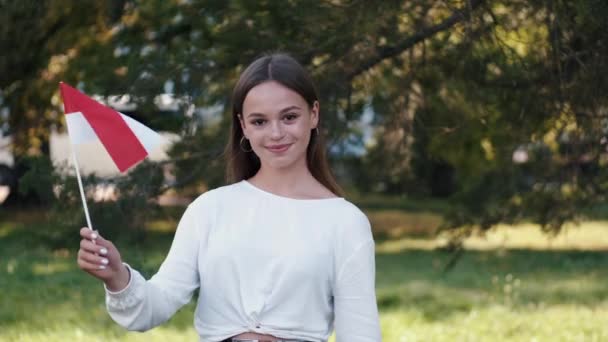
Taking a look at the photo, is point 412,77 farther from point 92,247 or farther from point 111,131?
point 92,247

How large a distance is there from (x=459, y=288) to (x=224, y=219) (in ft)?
22.4

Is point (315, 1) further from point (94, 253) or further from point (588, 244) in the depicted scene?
point (588, 244)

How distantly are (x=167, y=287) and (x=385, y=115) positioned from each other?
350cm

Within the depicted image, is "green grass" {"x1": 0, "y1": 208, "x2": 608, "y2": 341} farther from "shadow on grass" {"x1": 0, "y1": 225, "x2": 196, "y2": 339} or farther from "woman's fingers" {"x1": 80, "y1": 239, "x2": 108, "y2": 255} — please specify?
"woman's fingers" {"x1": 80, "y1": 239, "x2": 108, "y2": 255}

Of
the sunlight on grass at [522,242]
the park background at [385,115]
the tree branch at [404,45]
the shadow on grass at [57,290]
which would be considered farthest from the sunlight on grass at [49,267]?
the tree branch at [404,45]

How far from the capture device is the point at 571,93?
16.9ft

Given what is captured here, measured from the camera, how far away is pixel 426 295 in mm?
8820

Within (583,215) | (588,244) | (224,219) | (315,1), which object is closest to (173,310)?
(224,219)

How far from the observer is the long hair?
288 cm

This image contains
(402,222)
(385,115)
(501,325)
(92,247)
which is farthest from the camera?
(402,222)

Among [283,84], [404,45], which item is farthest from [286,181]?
[404,45]

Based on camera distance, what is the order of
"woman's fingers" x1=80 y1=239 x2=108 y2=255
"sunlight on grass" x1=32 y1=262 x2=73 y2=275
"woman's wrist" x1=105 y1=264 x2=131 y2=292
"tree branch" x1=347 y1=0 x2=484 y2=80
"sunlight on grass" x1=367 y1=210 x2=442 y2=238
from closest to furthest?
1. "woman's fingers" x1=80 y1=239 x2=108 y2=255
2. "woman's wrist" x1=105 y1=264 x2=131 y2=292
3. "tree branch" x1=347 y1=0 x2=484 y2=80
4. "sunlight on grass" x1=32 y1=262 x2=73 y2=275
5. "sunlight on grass" x1=367 y1=210 x2=442 y2=238

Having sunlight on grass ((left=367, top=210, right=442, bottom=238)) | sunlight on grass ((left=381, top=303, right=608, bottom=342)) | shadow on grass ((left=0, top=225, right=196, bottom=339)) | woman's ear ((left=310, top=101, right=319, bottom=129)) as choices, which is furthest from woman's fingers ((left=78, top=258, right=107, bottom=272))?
sunlight on grass ((left=367, top=210, right=442, bottom=238))

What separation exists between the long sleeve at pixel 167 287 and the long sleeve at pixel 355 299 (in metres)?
0.38
